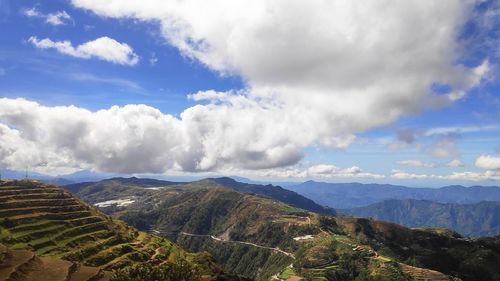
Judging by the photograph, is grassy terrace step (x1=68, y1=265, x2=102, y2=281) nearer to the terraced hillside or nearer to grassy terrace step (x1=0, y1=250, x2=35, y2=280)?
the terraced hillside


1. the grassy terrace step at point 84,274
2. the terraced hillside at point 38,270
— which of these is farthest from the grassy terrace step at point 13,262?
the grassy terrace step at point 84,274

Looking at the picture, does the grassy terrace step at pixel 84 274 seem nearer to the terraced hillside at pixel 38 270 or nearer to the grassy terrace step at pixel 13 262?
the terraced hillside at pixel 38 270

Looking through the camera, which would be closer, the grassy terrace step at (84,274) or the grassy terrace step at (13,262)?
the grassy terrace step at (13,262)

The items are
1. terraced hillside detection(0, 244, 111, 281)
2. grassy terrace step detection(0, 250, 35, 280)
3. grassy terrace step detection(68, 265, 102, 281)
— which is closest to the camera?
grassy terrace step detection(0, 250, 35, 280)

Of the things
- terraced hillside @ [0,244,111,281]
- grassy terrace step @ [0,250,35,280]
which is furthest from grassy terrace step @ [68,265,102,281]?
grassy terrace step @ [0,250,35,280]

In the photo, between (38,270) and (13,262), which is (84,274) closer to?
(38,270)

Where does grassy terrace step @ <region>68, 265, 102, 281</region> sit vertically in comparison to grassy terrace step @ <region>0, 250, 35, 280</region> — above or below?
below

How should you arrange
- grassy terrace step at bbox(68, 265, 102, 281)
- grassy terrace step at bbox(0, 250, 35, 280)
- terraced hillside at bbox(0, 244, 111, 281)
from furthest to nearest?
grassy terrace step at bbox(68, 265, 102, 281), terraced hillside at bbox(0, 244, 111, 281), grassy terrace step at bbox(0, 250, 35, 280)

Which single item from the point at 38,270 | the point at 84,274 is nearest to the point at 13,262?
the point at 38,270
